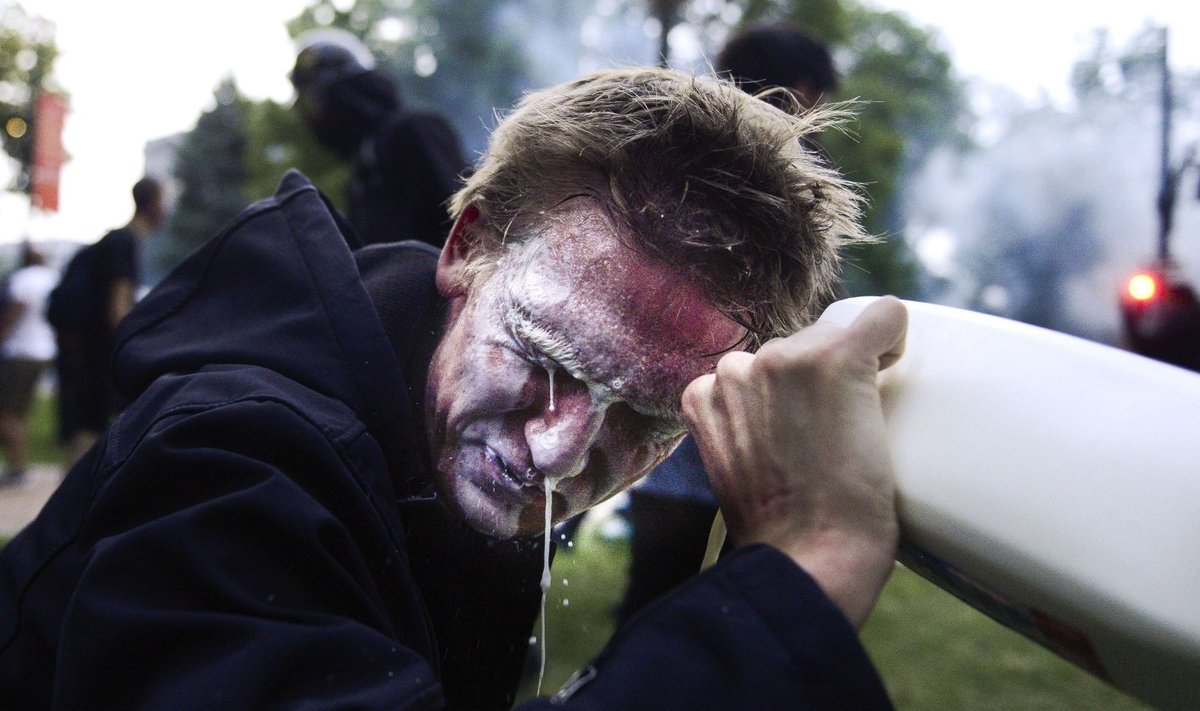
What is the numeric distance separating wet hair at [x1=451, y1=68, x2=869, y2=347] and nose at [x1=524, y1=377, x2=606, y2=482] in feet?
0.62

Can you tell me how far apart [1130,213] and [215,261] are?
7.25 meters

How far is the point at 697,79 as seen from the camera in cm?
127

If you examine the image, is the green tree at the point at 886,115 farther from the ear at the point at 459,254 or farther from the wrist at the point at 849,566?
the wrist at the point at 849,566

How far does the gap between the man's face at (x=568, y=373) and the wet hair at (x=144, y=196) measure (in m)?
4.13

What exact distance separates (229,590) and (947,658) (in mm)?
3243

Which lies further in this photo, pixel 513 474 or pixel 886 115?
pixel 886 115

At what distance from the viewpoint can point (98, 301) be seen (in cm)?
459

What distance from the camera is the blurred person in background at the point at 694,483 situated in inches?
53.2

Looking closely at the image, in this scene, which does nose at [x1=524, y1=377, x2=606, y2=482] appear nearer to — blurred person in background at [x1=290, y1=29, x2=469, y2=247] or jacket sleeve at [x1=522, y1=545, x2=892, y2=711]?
jacket sleeve at [x1=522, y1=545, x2=892, y2=711]

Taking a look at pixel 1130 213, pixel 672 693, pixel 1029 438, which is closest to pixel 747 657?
pixel 672 693

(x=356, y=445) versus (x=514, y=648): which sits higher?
(x=356, y=445)

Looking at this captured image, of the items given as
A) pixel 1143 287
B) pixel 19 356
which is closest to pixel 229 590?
pixel 1143 287

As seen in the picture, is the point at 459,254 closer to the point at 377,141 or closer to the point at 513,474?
the point at 513,474

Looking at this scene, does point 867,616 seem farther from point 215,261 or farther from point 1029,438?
point 215,261
